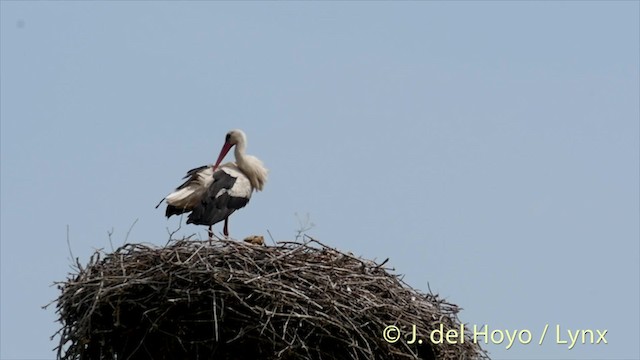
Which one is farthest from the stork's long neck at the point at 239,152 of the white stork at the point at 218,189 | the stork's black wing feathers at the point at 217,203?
the stork's black wing feathers at the point at 217,203

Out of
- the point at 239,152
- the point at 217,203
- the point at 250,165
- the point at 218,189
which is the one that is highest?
the point at 239,152

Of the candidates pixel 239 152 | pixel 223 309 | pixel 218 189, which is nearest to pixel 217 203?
pixel 218 189

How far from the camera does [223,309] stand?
9492mm

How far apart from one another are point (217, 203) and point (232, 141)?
2.73 ft

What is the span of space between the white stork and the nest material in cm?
195

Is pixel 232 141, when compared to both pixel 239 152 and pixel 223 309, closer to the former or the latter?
pixel 239 152

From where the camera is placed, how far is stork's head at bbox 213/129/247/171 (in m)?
12.6

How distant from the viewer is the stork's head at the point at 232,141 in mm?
12614

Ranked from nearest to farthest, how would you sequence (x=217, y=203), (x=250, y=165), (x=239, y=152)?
(x=217, y=203)
(x=250, y=165)
(x=239, y=152)

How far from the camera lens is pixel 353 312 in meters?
9.73

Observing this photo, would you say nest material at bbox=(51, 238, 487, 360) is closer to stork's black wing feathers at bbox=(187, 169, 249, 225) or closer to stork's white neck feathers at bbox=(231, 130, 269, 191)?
stork's black wing feathers at bbox=(187, 169, 249, 225)

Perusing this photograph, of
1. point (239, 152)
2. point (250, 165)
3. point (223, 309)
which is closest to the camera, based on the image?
point (223, 309)

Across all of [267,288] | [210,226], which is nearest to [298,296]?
[267,288]

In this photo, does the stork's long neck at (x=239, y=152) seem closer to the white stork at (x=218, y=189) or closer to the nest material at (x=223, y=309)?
the white stork at (x=218, y=189)
